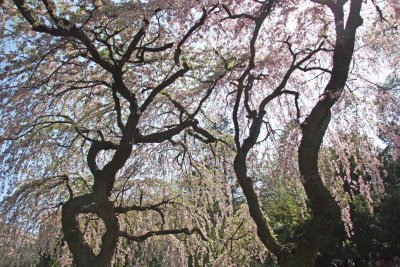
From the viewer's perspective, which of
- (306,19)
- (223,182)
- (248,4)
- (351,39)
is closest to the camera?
(351,39)

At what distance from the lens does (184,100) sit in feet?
29.8

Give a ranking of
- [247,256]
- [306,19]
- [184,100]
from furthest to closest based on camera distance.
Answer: [247,256] → [184,100] → [306,19]

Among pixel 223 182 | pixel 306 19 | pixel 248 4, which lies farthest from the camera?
pixel 223 182

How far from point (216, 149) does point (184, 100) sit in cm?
149

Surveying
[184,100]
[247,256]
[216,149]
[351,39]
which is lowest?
[247,256]

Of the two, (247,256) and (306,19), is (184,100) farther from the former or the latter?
(247,256)

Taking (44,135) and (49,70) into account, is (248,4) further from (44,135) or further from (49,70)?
(44,135)

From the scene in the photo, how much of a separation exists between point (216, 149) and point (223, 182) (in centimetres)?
94

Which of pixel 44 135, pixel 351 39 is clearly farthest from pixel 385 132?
pixel 44 135

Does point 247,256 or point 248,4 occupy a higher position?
point 248,4

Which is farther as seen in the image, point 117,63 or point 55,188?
point 55,188

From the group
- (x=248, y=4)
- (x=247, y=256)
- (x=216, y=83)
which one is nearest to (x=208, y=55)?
(x=216, y=83)

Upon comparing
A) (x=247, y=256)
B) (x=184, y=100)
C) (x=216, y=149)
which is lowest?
(x=247, y=256)

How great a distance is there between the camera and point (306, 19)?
639 centimetres
